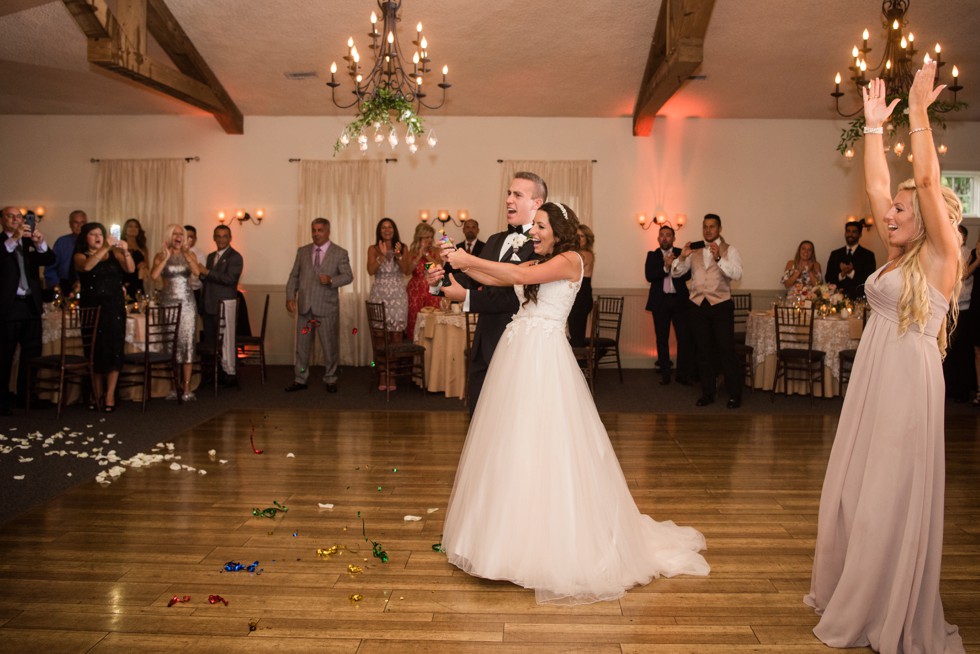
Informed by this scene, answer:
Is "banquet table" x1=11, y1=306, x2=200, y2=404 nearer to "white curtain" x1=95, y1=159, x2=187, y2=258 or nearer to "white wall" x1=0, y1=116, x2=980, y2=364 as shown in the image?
"white wall" x1=0, y1=116, x2=980, y2=364

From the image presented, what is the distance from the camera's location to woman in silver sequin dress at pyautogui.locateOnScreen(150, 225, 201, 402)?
25.3ft

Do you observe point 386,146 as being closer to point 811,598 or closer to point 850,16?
point 850,16

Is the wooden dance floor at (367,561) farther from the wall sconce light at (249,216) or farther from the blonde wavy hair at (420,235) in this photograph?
the wall sconce light at (249,216)

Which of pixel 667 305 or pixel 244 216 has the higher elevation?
pixel 244 216

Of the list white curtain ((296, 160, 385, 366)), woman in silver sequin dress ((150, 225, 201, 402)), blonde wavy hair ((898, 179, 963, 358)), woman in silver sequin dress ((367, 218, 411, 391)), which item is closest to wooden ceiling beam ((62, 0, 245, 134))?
white curtain ((296, 160, 385, 366))

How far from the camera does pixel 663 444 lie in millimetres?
6035

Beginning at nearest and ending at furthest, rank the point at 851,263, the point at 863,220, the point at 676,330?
the point at 676,330
the point at 851,263
the point at 863,220

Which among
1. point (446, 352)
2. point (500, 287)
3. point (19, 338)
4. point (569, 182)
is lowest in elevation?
point (446, 352)

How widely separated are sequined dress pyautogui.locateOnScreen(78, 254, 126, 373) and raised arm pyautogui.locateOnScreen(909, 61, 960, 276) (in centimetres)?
660

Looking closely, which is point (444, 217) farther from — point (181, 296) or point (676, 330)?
point (181, 296)

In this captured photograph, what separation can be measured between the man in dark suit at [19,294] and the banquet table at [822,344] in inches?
277

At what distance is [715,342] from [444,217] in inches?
170

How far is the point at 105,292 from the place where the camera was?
7.11m

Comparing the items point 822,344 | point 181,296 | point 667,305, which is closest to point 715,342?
point 822,344
